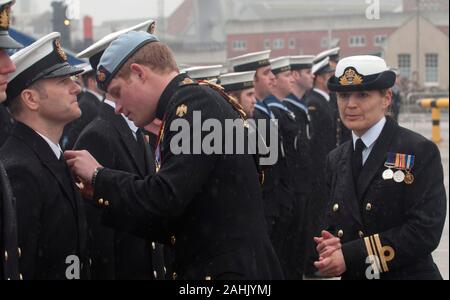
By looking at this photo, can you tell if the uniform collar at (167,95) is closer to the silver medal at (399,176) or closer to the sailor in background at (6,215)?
the sailor in background at (6,215)

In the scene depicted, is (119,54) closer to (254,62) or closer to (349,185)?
(349,185)

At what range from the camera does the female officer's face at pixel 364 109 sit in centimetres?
482

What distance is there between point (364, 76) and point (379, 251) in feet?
2.98

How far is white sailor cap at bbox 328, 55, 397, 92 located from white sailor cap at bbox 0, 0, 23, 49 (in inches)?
70.1

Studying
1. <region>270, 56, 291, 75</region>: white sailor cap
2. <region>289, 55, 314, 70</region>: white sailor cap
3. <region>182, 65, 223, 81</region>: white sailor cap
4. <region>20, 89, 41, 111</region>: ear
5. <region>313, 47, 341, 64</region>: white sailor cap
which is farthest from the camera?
<region>313, 47, 341, 64</region>: white sailor cap

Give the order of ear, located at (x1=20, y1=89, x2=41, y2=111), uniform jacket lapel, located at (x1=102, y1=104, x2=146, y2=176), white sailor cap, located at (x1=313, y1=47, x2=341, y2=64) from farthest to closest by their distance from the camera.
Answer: white sailor cap, located at (x1=313, y1=47, x2=341, y2=64) → uniform jacket lapel, located at (x1=102, y1=104, x2=146, y2=176) → ear, located at (x1=20, y1=89, x2=41, y2=111)

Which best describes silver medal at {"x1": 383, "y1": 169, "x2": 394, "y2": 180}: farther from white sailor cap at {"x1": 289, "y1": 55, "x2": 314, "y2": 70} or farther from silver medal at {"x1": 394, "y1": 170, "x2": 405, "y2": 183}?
white sailor cap at {"x1": 289, "y1": 55, "x2": 314, "y2": 70}

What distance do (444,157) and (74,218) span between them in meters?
17.2

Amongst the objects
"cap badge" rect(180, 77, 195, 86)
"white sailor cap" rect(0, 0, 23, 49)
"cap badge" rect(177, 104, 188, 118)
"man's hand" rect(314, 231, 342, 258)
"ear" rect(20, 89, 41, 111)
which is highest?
"white sailor cap" rect(0, 0, 23, 49)

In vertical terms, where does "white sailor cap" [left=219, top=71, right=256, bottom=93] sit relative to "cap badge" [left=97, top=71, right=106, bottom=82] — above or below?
below

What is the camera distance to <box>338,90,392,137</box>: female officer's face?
4.82 meters

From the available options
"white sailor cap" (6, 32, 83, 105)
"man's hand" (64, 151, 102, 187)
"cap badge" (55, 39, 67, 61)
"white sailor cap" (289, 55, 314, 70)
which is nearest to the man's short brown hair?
"man's hand" (64, 151, 102, 187)
